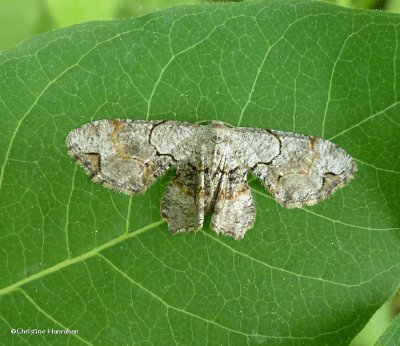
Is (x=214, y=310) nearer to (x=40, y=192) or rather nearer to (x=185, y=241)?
(x=185, y=241)

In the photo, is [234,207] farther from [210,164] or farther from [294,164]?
[294,164]

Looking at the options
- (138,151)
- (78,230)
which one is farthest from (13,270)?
(138,151)

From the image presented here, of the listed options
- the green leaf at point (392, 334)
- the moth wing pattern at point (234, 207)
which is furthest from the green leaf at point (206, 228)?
the green leaf at point (392, 334)

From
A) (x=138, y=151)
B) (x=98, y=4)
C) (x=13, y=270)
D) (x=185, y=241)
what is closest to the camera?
(x=13, y=270)

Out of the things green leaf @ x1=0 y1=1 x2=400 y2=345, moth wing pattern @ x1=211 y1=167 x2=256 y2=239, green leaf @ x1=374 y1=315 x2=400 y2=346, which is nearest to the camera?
green leaf @ x1=374 y1=315 x2=400 y2=346

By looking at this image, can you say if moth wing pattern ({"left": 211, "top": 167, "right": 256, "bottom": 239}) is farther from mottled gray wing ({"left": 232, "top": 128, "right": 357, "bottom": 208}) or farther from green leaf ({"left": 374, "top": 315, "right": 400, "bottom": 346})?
green leaf ({"left": 374, "top": 315, "right": 400, "bottom": 346})

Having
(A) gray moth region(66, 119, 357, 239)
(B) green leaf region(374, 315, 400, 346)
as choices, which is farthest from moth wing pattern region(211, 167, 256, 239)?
(B) green leaf region(374, 315, 400, 346)

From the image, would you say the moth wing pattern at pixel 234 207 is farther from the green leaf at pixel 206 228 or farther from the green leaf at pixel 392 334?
the green leaf at pixel 392 334

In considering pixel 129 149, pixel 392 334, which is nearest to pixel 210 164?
pixel 129 149
